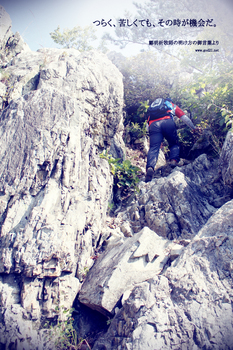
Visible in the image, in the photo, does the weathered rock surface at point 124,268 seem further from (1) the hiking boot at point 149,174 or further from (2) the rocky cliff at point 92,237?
(1) the hiking boot at point 149,174

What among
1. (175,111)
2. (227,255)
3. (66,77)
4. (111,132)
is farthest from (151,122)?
(227,255)

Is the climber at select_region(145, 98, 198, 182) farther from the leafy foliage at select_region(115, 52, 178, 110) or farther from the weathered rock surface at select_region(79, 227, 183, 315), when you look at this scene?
the weathered rock surface at select_region(79, 227, 183, 315)

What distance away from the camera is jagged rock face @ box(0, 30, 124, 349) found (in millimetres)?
3184

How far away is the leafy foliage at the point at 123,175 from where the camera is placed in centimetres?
599

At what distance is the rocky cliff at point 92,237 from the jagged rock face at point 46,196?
0.06 feet

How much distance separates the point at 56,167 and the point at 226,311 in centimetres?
359

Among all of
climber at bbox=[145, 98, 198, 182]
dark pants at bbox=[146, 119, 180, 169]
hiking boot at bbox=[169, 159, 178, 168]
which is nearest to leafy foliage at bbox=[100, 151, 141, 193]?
climber at bbox=[145, 98, 198, 182]

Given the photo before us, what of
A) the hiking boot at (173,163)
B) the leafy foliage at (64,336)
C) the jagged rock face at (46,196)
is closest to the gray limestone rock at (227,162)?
the hiking boot at (173,163)

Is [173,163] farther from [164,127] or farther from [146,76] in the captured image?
[146,76]

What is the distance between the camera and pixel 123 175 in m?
6.20

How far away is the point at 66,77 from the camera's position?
5859 millimetres

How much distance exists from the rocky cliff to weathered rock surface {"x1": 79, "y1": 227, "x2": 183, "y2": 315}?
19 mm

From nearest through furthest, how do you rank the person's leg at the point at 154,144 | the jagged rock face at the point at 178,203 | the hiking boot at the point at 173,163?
the jagged rock face at the point at 178,203 → the person's leg at the point at 154,144 → the hiking boot at the point at 173,163

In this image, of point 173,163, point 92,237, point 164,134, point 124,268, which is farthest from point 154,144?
point 124,268
